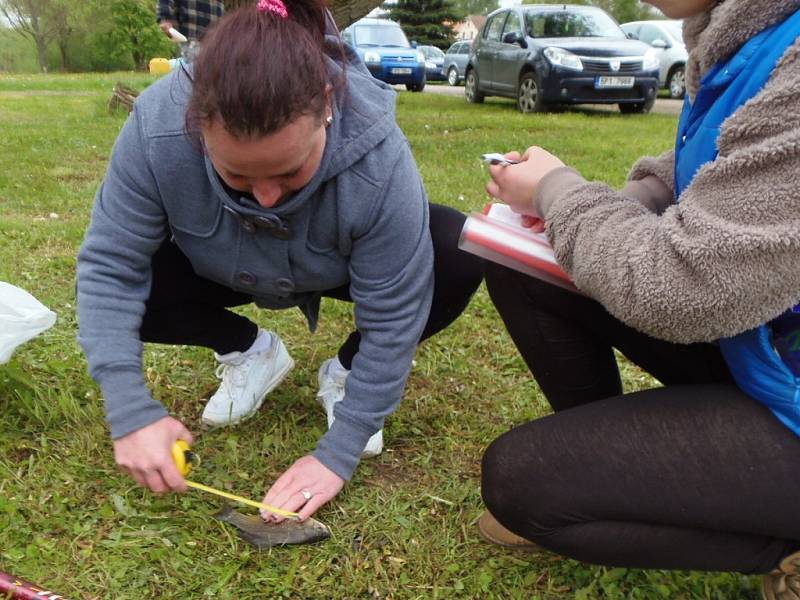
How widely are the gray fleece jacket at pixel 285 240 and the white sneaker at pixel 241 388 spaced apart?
1.27 feet

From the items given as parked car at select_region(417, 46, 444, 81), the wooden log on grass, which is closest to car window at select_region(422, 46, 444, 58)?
parked car at select_region(417, 46, 444, 81)

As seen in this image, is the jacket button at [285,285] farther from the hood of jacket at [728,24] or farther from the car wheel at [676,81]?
the car wheel at [676,81]

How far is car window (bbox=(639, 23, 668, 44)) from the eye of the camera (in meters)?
11.2

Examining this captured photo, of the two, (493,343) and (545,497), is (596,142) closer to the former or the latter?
(493,343)

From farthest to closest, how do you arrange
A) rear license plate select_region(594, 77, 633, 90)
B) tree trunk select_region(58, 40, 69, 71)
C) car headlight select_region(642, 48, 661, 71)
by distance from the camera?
tree trunk select_region(58, 40, 69, 71)
car headlight select_region(642, 48, 661, 71)
rear license plate select_region(594, 77, 633, 90)

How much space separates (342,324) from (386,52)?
40.1ft

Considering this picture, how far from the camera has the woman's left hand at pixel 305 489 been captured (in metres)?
1.41

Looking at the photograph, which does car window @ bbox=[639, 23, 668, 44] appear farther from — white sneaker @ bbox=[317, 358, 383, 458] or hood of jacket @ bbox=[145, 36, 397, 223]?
hood of jacket @ bbox=[145, 36, 397, 223]

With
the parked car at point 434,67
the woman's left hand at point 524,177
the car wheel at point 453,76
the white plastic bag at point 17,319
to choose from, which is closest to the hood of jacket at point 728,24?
the woman's left hand at point 524,177

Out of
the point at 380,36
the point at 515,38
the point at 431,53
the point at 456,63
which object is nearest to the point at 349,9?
the point at 515,38

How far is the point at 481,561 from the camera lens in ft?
4.75

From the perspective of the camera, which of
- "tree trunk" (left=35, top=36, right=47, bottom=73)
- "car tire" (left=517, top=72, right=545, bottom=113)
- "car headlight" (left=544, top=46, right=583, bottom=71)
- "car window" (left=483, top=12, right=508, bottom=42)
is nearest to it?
"car headlight" (left=544, top=46, right=583, bottom=71)

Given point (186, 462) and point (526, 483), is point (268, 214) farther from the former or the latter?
point (526, 483)

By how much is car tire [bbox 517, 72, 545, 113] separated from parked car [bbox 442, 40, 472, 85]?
389 inches
